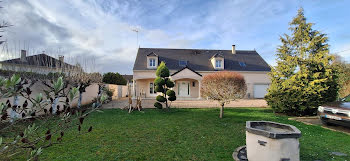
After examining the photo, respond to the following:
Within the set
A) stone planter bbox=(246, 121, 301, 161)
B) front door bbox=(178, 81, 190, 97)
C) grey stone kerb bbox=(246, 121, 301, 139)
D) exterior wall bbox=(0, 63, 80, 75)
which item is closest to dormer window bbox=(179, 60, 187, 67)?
front door bbox=(178, 81, 190, 97)

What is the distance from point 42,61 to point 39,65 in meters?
0.34

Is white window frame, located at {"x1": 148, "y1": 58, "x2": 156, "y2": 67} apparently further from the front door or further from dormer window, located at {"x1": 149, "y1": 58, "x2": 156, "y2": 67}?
the front door

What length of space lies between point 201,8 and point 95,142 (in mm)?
9483

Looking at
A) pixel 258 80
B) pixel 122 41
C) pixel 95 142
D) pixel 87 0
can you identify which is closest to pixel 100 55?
pixel 122 41

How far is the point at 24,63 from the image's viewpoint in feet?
24.4

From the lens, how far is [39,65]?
827 cm

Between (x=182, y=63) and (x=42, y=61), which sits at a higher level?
(x=182, y=63)

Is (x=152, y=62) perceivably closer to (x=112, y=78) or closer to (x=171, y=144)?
(x=112, y=78)

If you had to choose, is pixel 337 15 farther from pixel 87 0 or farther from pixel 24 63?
pixel 24 63

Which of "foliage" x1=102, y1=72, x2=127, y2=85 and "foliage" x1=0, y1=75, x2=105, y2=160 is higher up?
"foliage" x1=102, y1=72, x2=127, y2=85

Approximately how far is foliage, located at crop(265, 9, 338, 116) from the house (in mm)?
9257

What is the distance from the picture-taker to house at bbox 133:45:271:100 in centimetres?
1944

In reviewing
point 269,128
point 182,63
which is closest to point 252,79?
point 182,63

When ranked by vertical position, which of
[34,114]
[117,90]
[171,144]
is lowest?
[171,144]
